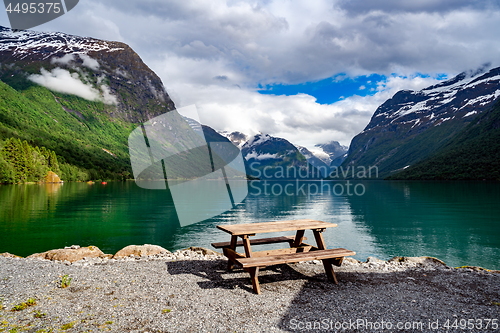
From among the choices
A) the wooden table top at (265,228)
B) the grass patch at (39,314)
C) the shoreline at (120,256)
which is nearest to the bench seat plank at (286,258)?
the wooden table top at (265,228)

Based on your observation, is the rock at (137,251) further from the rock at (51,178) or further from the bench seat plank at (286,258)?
the rock at (51,178)

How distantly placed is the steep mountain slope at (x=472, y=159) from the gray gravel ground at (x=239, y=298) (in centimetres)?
16164

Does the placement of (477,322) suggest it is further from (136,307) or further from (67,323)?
(67,323)

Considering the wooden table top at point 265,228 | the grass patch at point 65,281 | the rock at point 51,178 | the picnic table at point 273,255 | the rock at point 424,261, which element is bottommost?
the rock at point 424,261

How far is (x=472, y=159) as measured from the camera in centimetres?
15888

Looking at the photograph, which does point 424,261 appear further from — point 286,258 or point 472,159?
point 472,159

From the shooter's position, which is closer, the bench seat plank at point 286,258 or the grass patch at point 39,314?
the grass patch at point 39,314

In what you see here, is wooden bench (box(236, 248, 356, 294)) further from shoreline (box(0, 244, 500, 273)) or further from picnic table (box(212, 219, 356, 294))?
shoreline (box(0, 244, 500, 273))

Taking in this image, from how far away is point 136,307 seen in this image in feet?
22.1

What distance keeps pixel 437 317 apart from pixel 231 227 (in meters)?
6.06

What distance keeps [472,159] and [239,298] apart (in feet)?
644

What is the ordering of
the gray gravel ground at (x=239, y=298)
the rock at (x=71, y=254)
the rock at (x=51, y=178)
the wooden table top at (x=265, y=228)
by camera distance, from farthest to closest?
the rock at (x=51, y=178), the rock at (x=71, y=254), the wooden table top at (x=265, y=228), the gray gravel ground at (x=239, y=298)

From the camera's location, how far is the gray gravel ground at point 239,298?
19.8 ft

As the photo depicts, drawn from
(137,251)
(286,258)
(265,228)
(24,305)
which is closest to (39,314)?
(24,305)
